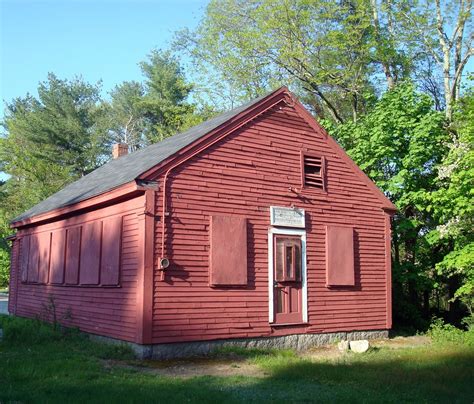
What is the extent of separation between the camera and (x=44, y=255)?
55.3 ft

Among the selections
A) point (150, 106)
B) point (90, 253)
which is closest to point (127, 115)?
point (150, 106)

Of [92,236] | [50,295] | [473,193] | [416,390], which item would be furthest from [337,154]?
[50,295]

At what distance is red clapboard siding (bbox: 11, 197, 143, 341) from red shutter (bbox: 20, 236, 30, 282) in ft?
4.70

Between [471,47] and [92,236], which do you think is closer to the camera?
[92,236]

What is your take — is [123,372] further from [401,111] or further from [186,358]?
[401,111]

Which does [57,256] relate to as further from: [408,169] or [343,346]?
[408,169]

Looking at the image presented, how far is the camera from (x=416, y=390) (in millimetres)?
8164

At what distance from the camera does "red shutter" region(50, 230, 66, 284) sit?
15.3 m

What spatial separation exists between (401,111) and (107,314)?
12.3 metres

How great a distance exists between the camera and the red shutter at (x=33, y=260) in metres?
17.4

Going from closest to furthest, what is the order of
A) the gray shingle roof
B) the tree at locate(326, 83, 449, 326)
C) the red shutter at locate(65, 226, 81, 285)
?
the gray shingle roof < the red shutter at locate(65, 226, 81, 285) < the tree at locate(326, 83, 449, 326)

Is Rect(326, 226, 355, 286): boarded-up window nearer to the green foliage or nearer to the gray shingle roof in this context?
the green foliage

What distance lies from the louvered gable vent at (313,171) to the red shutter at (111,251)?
4.97 m

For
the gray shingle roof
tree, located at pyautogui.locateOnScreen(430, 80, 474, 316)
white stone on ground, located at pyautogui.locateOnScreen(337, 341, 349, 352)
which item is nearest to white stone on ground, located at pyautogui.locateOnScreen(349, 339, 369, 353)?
white stone on ground, located at pyautogui.locateOnScreen(337, 341, 349, 352)
